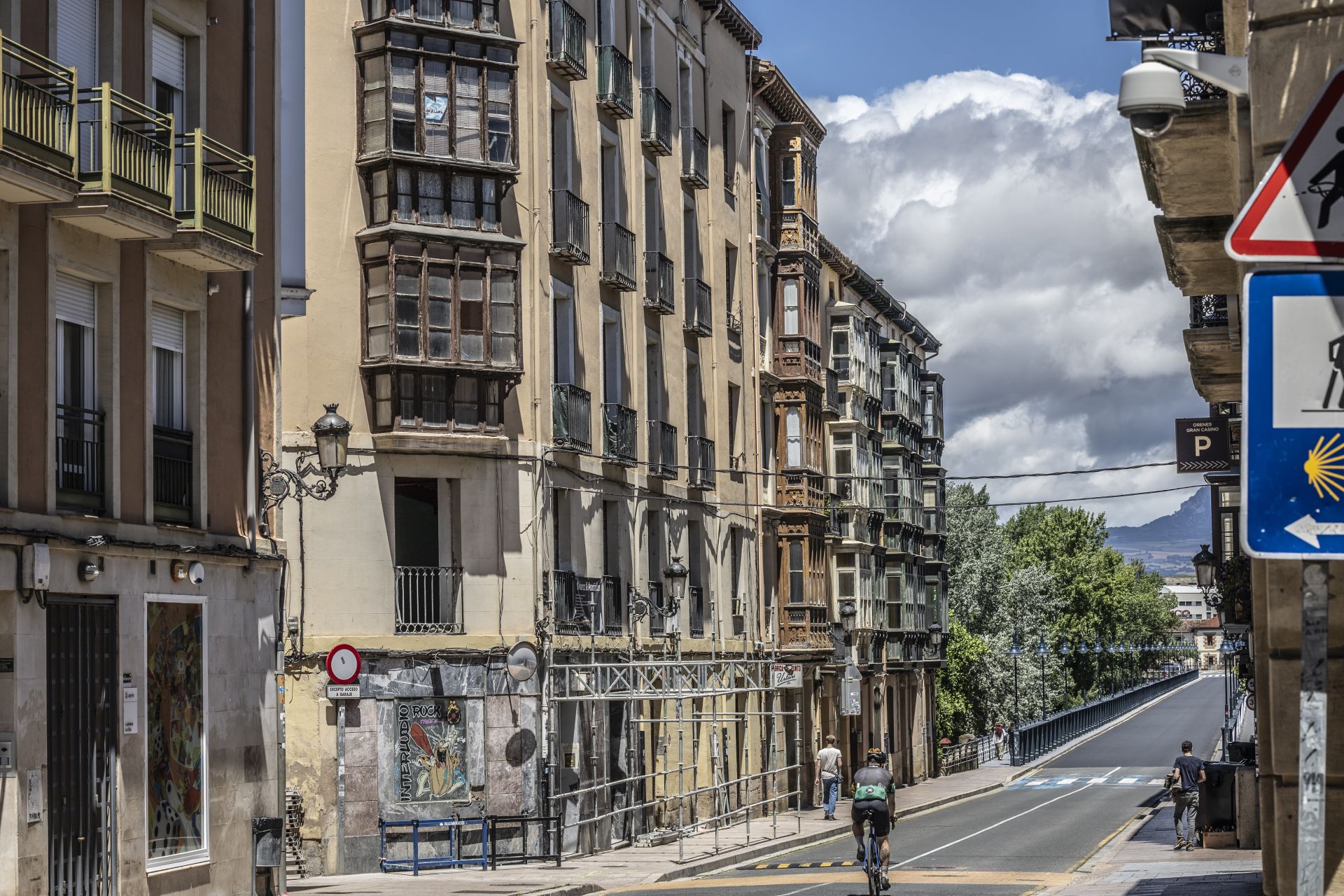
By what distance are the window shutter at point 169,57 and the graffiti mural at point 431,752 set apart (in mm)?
13197

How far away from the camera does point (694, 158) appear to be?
43938mm

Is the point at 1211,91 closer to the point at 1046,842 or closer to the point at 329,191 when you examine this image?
the point at 329,191

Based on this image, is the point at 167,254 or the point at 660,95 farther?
the point at 660,95

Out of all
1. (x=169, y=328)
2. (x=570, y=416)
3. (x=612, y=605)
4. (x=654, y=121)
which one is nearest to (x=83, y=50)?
(x=169, y=328)

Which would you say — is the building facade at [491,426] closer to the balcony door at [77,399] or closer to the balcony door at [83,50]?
the balcony door at [83,50]

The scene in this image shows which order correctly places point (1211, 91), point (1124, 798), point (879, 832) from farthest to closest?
point (1124, 798), point (879, 832), point (1211, 91)

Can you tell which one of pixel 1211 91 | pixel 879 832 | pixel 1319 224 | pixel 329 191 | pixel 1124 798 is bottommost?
pixel 1124 798

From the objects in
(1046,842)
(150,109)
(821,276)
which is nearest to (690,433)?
(1046,842)

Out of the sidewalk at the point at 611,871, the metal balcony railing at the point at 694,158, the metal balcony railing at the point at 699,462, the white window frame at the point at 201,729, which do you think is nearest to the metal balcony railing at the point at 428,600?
the sidewalk at the point at 611,871

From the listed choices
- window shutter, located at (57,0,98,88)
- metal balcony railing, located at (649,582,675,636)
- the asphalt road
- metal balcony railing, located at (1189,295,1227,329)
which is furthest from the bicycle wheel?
metal balcony railing, located at (649,582,675,636)

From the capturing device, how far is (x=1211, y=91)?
15.2 meters

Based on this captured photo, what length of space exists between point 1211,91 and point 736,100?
34316mm

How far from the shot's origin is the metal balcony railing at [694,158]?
43.2 meters

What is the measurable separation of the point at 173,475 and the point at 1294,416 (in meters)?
18.2
